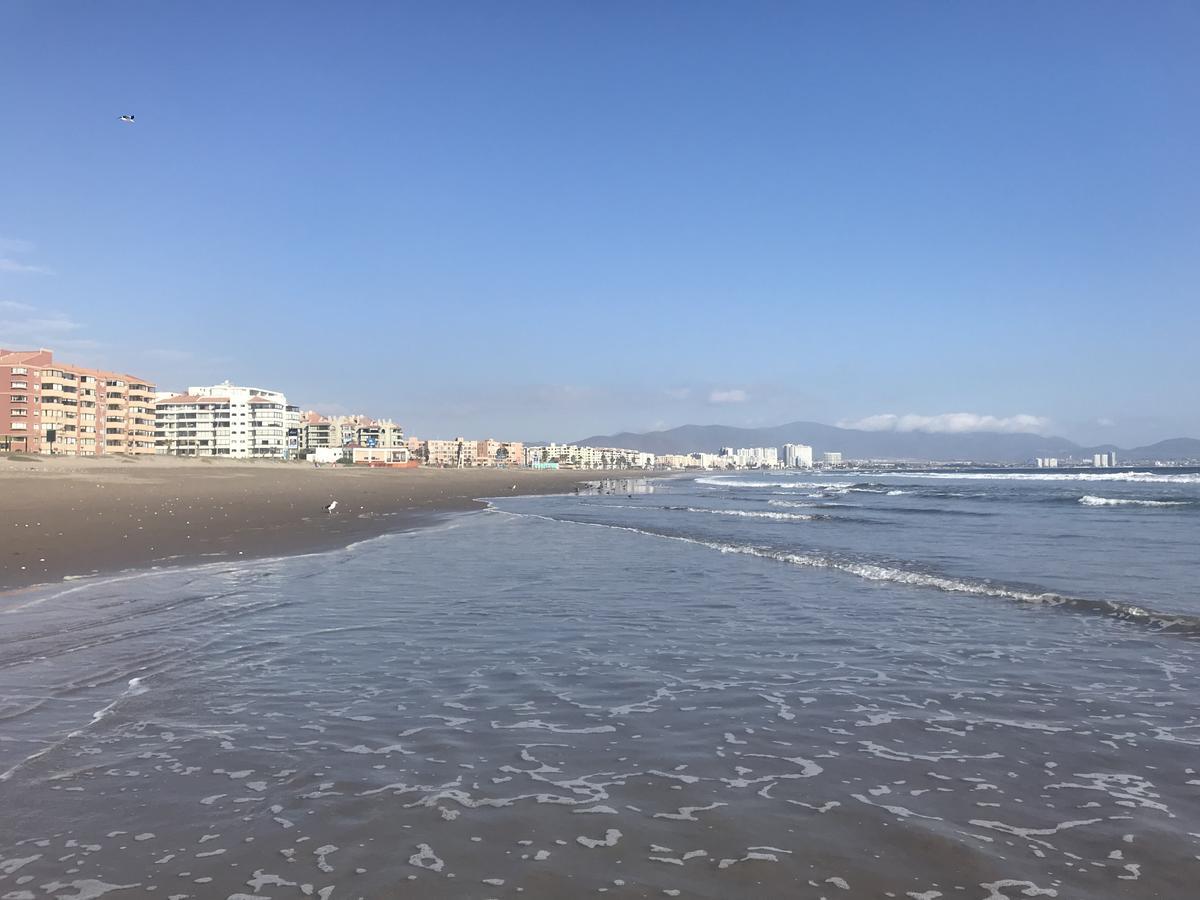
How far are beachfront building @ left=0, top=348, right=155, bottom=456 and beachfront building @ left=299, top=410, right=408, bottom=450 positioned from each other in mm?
62504

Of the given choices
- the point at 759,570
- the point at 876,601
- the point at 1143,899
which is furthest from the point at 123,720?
the point at 759,570

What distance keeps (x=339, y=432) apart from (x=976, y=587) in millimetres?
177288

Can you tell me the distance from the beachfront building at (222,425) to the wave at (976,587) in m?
145

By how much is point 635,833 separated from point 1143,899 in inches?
98.0

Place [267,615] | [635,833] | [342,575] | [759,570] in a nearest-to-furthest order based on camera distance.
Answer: [635,833]
[267,615]
[342,575]
[759,570]

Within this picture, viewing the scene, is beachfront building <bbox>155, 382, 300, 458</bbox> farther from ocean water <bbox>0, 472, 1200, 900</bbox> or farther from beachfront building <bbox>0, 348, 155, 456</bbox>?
ocean water <bbox>0, 472, 1200, 900</bbox>

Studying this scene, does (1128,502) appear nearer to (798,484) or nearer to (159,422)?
(798,484)

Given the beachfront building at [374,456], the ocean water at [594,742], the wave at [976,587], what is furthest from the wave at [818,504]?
the beachfront building at [374,456]

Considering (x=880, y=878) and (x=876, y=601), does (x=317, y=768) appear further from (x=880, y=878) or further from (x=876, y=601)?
(x=876, y=601)

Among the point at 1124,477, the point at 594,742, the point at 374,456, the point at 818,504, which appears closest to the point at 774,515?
the point at 818,504

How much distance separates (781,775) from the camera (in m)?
5.17

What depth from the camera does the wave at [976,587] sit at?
10.6m

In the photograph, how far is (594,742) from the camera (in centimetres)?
576

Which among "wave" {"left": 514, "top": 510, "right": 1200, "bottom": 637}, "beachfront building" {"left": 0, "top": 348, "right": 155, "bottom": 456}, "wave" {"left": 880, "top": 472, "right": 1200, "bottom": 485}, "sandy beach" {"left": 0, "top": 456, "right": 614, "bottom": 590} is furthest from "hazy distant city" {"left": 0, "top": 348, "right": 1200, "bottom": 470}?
"wave" {"left": 880, "top": 472, "right": 1200, "bottom": 485}
